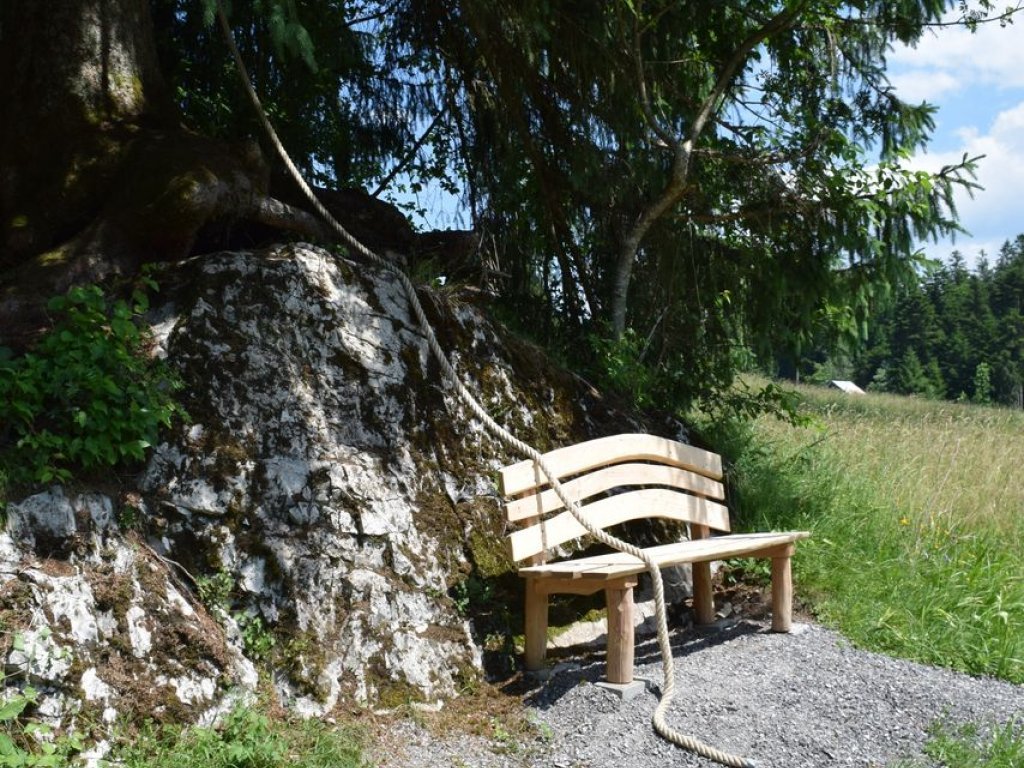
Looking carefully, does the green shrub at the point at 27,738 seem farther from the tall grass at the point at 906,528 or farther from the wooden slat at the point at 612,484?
the tall grass at the point at 906,528

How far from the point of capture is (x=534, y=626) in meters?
4.49

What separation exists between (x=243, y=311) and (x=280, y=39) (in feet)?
4.39

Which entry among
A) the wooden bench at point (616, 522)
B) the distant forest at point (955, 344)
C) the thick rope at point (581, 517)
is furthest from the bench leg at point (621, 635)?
the distant forest at point (955, 344)

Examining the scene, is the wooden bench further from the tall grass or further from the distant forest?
the distant forest

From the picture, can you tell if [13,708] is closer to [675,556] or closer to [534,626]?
[534,626]

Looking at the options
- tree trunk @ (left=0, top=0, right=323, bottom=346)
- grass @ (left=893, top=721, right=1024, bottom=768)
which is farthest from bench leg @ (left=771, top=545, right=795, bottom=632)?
tree trunk @ (left=0, top=0, right=323, bottom=346)

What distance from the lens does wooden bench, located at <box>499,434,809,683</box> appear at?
4.20 m

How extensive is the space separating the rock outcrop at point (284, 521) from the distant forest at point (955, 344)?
56833mm

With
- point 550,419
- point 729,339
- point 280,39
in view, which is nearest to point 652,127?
point 729,339

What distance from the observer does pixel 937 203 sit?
22.3 feet

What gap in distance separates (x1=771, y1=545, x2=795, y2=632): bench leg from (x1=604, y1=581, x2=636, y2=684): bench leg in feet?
4.03

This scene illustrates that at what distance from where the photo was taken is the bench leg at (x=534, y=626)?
4.47 meters

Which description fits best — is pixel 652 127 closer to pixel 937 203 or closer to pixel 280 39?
pixel 937 203

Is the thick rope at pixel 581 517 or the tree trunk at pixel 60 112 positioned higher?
the tree trunk at pixel 60 112
